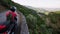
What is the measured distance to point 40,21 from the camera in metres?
2.71

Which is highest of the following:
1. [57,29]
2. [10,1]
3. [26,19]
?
[10,1]

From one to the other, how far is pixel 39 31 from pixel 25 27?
0.40 meters

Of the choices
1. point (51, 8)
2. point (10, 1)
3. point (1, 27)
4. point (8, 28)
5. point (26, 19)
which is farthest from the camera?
point (51, 8)

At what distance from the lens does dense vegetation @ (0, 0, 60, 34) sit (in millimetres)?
2518

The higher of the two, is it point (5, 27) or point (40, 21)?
point (5, 27)

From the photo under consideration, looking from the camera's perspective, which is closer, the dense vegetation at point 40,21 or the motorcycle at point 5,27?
the motorcycle at point 5,27

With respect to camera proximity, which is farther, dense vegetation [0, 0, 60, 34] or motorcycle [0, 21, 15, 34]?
dense vegetation [0, 0, 60, 34]

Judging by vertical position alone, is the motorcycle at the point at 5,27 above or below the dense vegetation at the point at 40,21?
above

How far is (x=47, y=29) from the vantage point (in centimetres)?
270

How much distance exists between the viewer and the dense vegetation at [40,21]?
252 centimetres

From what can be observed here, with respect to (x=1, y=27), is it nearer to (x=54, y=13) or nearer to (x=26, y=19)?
(x=26, y=19)

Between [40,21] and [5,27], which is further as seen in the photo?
[40,21]

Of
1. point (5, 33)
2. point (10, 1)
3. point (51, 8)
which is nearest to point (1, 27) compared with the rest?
point (5, 33)

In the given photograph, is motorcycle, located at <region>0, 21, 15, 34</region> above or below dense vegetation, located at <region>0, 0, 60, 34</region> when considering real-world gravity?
above
